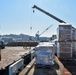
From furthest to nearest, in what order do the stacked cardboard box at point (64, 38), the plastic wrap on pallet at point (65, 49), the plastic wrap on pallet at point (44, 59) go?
the stacked cardboard box at point (64, 38), the plastic wrap on pallet at point (65, 49), the plastic wrap on pallet at point (44, 59)

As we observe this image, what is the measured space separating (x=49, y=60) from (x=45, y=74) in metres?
1.66

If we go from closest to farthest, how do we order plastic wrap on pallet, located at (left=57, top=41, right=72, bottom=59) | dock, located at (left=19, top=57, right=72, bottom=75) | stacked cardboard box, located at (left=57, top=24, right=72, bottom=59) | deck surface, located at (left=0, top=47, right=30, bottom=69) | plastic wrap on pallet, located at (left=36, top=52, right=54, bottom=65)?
dock, located at (left=19, top=57, right=72, bottom=75), plastic wrap on pallet, located at (left=36, top=52, right=54, bottom=65), plastic wrap on pallet, located at (left=57, top=41, right=72, bottom=59), stacked cardboard box, located at (left=57, top=24, right=72, bottom=59), deck surface, located at (left=0, top=47, right=30, bottom=69)

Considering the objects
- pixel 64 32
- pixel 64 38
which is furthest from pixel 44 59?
pixel 64 32

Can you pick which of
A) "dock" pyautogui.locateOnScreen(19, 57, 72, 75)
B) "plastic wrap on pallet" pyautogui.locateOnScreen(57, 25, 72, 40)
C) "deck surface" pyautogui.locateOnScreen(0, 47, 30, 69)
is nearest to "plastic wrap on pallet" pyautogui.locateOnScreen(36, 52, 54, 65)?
"dock" pyautogui.locateOnScreen(19, 57, 72, 75)

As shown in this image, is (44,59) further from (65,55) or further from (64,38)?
(64,38)

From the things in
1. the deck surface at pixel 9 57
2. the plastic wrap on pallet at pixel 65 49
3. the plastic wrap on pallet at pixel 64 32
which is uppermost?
the plastic wrap on pallet at pixel 64 32

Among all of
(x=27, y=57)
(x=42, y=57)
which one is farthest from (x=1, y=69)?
(x=27, y=57)

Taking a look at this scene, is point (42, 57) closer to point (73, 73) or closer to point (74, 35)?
point (73, 73)

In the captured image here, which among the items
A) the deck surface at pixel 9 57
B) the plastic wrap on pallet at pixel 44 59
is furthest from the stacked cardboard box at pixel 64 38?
the deck surface at pixel 9 57

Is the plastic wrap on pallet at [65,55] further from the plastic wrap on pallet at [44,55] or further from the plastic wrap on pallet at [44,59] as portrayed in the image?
the plastic wrap on pallet at [44,59]

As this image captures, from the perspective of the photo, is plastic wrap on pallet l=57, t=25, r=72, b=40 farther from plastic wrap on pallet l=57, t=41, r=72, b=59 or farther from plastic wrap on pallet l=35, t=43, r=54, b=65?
plastic wrap on pallet l=35, t=43, r=54, b=65

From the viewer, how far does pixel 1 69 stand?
477 inches

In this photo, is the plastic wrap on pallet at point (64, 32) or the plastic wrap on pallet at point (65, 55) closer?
the plastic wrap on pallet at point (65, 55)

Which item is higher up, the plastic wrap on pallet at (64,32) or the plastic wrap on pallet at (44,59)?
the plastic wrap on pallet at (64,32)
